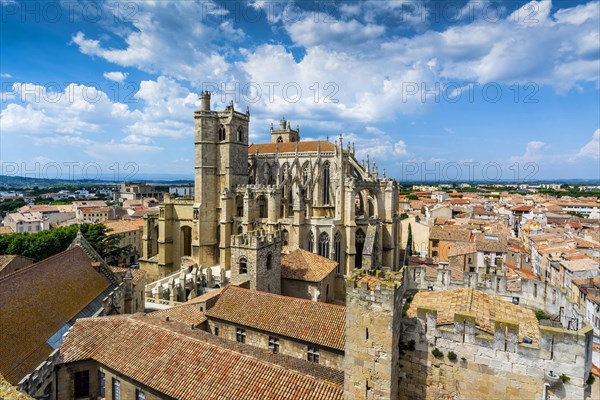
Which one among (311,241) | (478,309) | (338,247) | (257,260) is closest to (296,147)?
(311,241)

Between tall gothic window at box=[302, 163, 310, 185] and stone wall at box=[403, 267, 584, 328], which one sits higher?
tall gothic window at box=[302, 163, 310, 185]

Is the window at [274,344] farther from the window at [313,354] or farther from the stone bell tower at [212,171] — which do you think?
the stone bell tower at [212,171]

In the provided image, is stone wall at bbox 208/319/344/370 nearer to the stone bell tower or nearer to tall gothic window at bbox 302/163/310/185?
the stone bell tower

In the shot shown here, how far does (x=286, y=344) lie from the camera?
709 inches

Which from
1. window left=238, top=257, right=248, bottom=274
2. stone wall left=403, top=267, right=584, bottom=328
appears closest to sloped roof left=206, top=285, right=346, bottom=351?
window left=238, top=257, right=248, bottom=274

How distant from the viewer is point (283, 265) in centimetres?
2944

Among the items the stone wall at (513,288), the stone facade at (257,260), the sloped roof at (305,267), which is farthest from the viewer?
the sloped roof at (305,267)

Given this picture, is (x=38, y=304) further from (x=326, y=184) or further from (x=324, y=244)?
(x=326, y=184)

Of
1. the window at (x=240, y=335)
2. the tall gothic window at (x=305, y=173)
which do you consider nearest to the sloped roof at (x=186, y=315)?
the window at (x=240, y=335)

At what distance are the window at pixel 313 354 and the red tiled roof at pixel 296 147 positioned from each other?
31552 mm

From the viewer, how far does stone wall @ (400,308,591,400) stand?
933 cm

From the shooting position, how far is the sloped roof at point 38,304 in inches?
564

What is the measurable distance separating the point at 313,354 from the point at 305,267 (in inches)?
455

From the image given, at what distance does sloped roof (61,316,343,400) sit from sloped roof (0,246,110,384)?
1388 mm
